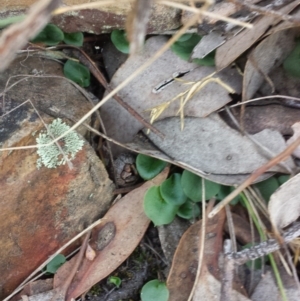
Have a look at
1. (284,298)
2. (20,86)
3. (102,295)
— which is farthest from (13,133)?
(284,298)

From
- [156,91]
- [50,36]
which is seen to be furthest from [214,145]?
[50,36]

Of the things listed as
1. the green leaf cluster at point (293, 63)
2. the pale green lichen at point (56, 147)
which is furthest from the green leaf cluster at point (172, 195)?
the green leaf cluster at point (293, 63)

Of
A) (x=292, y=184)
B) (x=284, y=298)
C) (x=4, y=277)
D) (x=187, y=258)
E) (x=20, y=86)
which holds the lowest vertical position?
(x=284, y=298)

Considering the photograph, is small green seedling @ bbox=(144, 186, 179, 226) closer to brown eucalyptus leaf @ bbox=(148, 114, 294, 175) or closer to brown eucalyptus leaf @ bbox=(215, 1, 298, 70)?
brown eucalyptus leaf @ bbox=(148, 114, 294, 175)

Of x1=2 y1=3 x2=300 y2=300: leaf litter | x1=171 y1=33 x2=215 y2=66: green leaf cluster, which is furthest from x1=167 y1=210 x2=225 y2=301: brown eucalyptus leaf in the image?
x1=171 y1=33 x2=215 y2=66: green leaf cluster

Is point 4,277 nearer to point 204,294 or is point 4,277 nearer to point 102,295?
point 102,295
